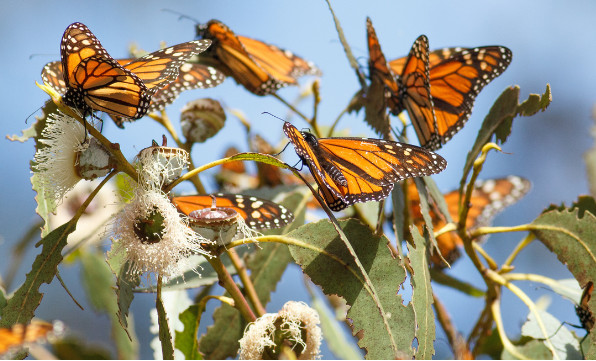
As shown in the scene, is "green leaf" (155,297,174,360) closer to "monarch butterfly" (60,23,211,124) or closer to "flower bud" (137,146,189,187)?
"flower bud" (137,146,189,187)

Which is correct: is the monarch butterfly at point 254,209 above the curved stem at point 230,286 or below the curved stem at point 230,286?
above

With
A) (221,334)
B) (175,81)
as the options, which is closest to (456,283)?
(221,334)

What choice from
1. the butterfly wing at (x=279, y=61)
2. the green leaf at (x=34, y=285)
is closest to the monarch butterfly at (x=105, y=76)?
the green leaf at (x=34, y=285)

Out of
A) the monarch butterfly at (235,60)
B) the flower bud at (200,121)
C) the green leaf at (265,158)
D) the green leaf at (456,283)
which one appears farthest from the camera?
the green leaf at (456,283)

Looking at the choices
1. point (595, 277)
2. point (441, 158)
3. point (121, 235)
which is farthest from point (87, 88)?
point (595, 277)

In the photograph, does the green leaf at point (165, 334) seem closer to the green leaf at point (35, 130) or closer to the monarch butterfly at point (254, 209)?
the monarch butterfly at point (254, 209)

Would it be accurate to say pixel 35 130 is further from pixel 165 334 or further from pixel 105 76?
pixel 165 334
